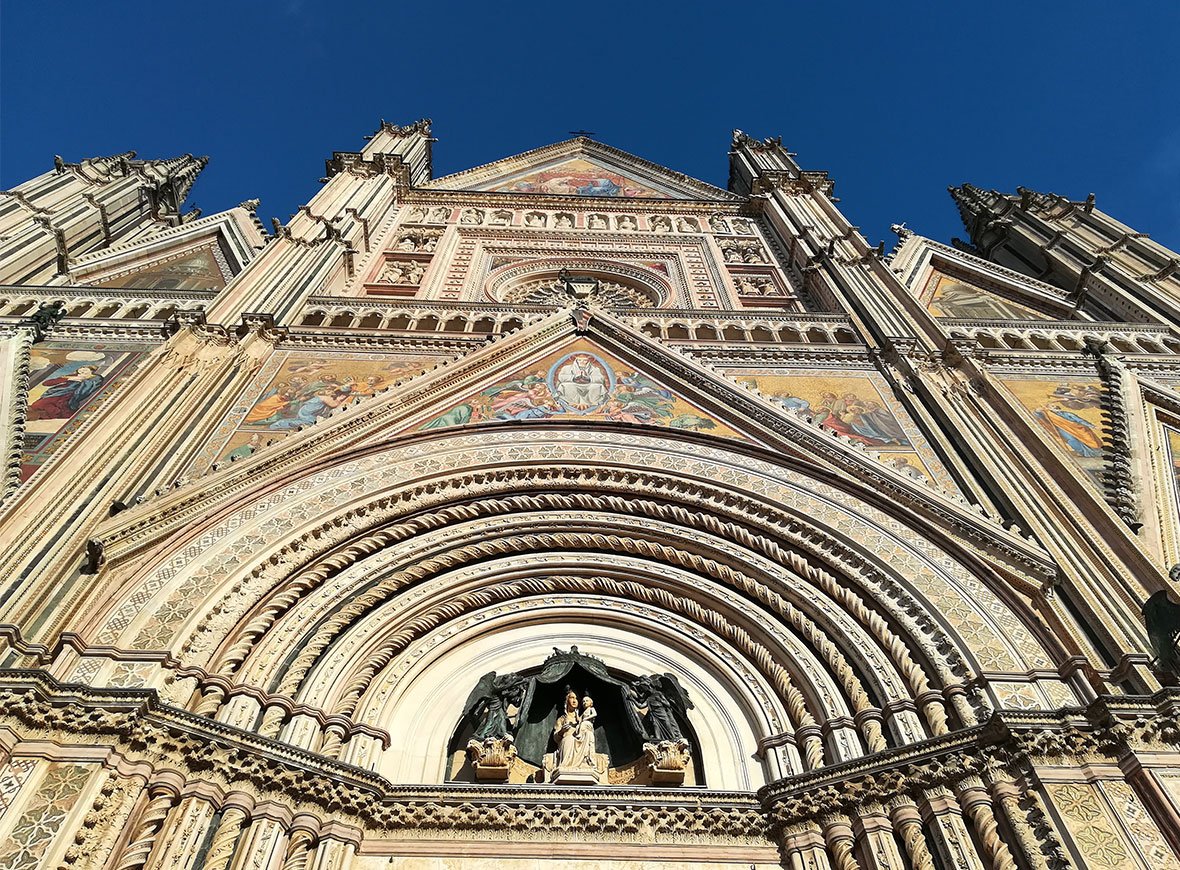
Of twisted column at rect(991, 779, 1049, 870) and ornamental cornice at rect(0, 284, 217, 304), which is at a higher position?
ornamental cornice at rect(0, 284, 217, 304)

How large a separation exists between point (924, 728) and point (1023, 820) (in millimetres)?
896

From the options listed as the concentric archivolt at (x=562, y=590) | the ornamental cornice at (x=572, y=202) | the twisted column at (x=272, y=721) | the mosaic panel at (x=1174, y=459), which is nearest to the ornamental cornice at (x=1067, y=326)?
the mosaic panel at (x=1174, y=459)

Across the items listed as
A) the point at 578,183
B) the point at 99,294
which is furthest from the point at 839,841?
the point at 578,183

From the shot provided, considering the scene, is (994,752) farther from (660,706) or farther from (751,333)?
(751,333)

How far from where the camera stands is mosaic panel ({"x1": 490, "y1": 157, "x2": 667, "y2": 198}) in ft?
66.4

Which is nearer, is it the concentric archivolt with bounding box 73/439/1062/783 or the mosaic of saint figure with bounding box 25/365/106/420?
the concentric archivolt with bounding box 73/439/1062/783

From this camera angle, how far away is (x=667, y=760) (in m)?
5.90

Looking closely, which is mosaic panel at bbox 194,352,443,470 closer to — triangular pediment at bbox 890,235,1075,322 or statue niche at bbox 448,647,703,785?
statue niche at bbox 448,647,703,785

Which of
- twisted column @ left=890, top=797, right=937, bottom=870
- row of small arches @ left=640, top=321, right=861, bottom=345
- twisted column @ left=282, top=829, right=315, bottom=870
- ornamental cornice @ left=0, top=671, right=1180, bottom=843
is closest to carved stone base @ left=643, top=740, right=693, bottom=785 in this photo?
ornamental cornice @ left=0, top=671, right=1180, bottom=843

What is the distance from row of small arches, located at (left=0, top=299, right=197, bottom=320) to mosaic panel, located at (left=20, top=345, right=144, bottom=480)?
1073 mm

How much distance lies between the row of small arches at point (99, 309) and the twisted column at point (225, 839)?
7120mm

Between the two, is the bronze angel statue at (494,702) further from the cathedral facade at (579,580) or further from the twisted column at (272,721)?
the twisted column at (272,721)

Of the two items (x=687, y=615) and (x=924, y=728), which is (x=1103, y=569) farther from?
(x=687, y=615)

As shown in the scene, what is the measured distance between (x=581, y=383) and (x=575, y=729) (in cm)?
445
